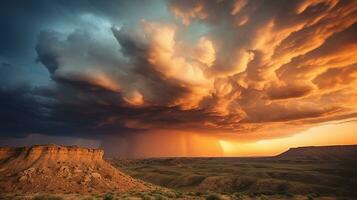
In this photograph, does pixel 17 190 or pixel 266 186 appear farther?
pixel 266 186

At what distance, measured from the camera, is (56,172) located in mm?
55281

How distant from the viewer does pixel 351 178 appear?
316 feet

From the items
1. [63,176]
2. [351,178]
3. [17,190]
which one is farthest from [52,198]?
[351,178]

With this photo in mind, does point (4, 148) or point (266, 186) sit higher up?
point (4, 148)

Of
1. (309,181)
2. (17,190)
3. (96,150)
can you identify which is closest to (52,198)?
(17,190)

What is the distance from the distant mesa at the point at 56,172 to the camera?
50.0m

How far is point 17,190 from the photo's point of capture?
46844mm

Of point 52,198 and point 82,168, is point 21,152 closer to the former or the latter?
point 82,168

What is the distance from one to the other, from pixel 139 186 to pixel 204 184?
139 ft

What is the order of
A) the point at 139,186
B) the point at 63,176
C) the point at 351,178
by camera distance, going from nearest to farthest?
1. the point at 63,176
2. the point at 139,186
3. the point at 351,178

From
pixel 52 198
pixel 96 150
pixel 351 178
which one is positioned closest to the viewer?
pixel 52 198

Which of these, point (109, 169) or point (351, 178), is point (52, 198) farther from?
point (351, 178)

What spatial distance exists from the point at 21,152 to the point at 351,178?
330 feet

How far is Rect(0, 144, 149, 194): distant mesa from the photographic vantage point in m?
50.0
